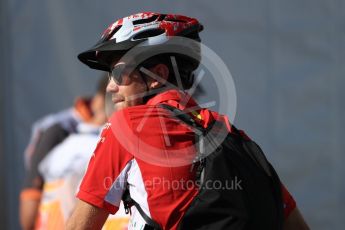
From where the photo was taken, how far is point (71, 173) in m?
4.02

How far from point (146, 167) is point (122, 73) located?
38 cm

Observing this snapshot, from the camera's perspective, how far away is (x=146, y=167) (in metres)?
2.21

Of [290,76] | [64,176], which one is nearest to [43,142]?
[64,176]

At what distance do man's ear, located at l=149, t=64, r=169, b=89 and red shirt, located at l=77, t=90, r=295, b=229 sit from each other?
0.21m

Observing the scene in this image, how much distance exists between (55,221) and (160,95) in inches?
66.5

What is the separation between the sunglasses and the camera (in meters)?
2.46

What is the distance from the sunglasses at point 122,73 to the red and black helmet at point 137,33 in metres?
0.04

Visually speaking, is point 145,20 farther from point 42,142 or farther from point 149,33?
point 42,142

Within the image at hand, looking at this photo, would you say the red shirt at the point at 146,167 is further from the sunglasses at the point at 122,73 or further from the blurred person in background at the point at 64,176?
the blurred person in background at the point at 64,176

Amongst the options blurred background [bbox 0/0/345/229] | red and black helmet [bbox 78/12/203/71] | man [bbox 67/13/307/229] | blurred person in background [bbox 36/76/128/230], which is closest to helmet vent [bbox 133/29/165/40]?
red and black helmet [bbox 78/12/203/71]

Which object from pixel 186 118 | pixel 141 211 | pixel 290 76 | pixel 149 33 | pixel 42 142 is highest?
pixel 149 33

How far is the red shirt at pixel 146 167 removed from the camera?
7.27ft

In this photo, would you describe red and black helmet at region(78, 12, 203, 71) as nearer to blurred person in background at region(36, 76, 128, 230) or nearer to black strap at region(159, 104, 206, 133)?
black strap at region(159, 104, 206, 133)

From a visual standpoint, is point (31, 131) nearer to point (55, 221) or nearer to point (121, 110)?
point (55, 221)
